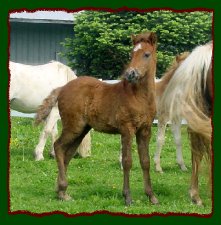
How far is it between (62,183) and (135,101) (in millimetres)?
1303

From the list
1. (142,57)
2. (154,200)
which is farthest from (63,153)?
(142,57)

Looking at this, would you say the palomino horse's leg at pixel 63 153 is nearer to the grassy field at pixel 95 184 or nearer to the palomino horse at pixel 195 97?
the grassy field at pixel 95 184

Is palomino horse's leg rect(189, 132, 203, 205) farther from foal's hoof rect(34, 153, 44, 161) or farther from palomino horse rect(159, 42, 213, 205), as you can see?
foal's hoof rect(34, 153, 44, 161)

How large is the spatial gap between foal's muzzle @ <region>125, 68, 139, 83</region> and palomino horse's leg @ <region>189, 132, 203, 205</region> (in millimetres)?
851

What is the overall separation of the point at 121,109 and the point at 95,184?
1.59 m

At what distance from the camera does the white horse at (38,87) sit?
10883 mm

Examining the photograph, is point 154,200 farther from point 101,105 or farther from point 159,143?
point 159,143

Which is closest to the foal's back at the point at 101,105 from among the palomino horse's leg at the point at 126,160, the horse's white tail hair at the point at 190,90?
the palomino horse's leg at the point at 126,160

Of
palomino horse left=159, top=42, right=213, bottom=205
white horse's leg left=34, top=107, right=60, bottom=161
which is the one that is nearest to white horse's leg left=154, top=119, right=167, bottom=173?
white horse's leg left=34, top=107, right=60, bottom=161

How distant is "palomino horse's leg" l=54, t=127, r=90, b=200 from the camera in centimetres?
771

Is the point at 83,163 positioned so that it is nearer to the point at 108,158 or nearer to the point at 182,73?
the point at 108,158

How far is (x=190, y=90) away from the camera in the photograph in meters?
6.89

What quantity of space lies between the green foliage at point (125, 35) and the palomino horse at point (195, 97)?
324 cm

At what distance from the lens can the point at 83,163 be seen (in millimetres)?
10406
